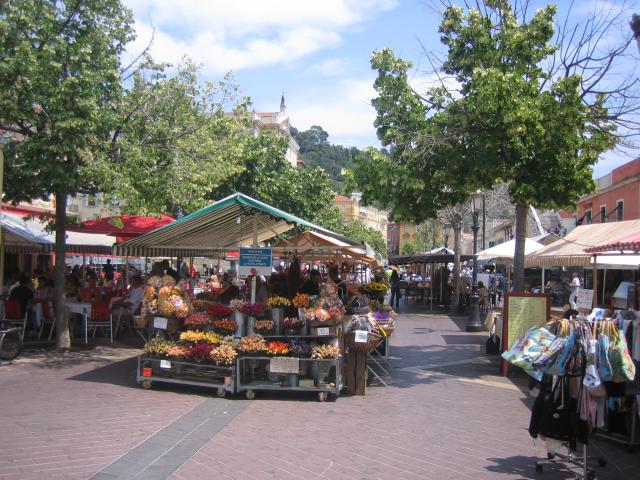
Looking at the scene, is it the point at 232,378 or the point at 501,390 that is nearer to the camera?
the point at 232,378

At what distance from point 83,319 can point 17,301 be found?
1.50 m

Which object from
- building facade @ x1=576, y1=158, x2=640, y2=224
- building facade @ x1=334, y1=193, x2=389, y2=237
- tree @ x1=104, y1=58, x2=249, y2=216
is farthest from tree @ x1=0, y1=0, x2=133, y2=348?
building facade @ x1=334, y1=193, x2=389, y2=237

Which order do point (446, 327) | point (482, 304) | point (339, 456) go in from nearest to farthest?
point (339, 456)
point (446, 327)
point (482, 304)

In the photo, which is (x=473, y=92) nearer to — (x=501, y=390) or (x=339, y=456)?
(x=501, y=390)

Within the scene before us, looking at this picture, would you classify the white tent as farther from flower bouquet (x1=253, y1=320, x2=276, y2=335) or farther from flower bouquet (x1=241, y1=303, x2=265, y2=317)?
flower bouquet (x1=241, y1=303, x2=265, y2=317)

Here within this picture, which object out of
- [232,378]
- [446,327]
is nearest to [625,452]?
[232,378]

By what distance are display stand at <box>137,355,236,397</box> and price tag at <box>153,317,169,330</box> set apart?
500 mm

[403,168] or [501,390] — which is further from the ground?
[403,168]

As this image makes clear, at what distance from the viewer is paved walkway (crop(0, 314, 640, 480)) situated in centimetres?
575

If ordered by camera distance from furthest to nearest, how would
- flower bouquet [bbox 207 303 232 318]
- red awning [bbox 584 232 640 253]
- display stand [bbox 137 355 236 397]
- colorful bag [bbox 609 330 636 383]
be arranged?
1. flower bouquet [bbox 207 303 232 318]
2. display stand [bbox 137 355 236 397]
3. red awning [bbox 584 232 640 253]
4. colorful bag [bbox 609 330 636 383]

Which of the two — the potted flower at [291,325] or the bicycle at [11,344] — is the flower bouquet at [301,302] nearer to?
the potted flower at [291,325]

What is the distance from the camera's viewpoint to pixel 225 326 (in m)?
9.28

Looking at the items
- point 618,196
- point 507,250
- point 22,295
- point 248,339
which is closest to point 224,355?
point 248,339

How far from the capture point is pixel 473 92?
1113cm
